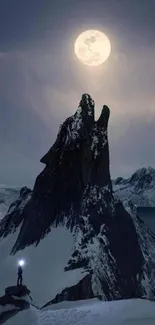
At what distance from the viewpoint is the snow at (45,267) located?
188 ft

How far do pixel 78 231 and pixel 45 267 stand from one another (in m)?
10.6

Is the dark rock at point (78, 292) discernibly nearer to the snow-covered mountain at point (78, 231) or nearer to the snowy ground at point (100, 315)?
the snow-covered mountain at point (78, 231)

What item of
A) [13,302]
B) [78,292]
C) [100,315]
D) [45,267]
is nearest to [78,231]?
[45,267]

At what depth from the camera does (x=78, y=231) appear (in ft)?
229

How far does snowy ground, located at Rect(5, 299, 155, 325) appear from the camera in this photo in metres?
22.4

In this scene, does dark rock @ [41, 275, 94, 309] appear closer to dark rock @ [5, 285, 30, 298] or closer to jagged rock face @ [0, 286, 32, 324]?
dark rock @ [5, 285, 30, 298]

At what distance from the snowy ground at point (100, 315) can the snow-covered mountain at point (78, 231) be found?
28652 mm

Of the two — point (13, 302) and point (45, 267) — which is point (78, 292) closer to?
point (45, 267)

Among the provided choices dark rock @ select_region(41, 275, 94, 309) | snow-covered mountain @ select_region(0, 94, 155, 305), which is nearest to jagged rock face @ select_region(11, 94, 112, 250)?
snow-covered mountain @ select_region(0, 94, 155, 305)

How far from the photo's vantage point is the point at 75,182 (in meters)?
78.7

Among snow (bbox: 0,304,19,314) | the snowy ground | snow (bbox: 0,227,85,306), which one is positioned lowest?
the snowy ground

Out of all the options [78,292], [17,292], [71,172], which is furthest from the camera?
[71,172]

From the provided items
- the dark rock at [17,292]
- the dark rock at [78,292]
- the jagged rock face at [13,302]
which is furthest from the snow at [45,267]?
the jagged rock face at [13,302]

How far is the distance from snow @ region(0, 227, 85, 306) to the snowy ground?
27949 millimetres
